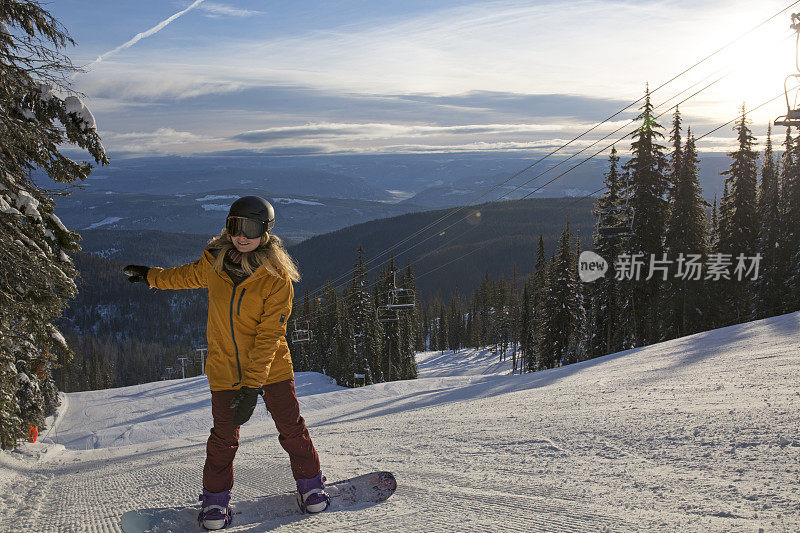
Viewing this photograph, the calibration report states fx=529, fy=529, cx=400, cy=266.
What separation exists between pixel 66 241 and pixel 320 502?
9.01 meters

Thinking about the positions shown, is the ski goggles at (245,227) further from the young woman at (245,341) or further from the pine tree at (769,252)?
the pine tree at (769,252)

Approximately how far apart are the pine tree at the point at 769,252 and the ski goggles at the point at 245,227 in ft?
114

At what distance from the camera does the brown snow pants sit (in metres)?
3.78

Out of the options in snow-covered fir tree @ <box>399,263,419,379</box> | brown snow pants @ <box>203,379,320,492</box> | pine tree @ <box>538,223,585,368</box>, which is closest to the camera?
brown snow pants @ <box>203,379,320,492</box>

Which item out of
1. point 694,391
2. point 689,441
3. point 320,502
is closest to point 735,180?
point 694,391

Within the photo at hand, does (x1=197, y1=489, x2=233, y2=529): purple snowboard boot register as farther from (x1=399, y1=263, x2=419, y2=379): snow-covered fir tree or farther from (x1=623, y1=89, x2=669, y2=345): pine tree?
(x1=399, y1=263, x2=419, y2=379): snow-covered fir tree

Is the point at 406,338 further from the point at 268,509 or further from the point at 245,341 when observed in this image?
the point at 245,341

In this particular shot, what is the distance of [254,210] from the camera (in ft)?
12.3

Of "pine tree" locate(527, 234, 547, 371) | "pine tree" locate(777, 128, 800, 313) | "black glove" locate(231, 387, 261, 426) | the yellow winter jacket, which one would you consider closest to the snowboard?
"black glove" locate(231, 387, 261, 426)

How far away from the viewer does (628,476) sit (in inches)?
153

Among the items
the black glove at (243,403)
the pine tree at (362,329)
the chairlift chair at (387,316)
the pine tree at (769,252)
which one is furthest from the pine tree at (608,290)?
the black glove at (243,403)

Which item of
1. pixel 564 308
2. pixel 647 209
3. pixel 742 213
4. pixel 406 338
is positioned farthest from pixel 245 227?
pixel 406 338

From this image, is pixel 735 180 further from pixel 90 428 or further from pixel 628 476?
pixel 90 428

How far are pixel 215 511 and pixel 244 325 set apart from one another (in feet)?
4.25
